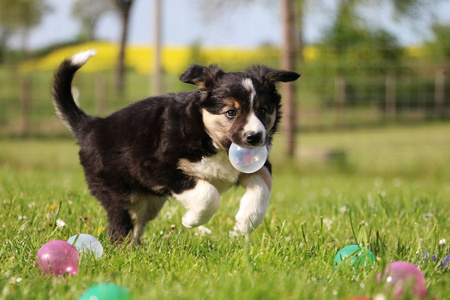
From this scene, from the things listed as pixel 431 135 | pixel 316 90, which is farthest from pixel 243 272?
pixel 316 90

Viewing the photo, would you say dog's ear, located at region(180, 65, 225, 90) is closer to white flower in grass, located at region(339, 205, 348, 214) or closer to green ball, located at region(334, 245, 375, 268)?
green ball, located at region(334, 245, 375, 268)

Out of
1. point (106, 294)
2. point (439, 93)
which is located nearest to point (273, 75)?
point (106, 294)

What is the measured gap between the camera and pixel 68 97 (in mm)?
4121

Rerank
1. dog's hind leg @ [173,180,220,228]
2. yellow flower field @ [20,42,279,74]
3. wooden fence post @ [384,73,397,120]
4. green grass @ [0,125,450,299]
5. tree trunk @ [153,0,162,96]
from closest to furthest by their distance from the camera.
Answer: green grass @ [0,125,450,299] → dog's hind leg @ [173,180,220,228] → tree trunk @ [153,0,162,96] → wooden fence post @ [384,73,397,120] → yellow flower field @ [20,42,279,74]

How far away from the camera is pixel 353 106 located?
12.9m

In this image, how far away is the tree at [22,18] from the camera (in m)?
14.2

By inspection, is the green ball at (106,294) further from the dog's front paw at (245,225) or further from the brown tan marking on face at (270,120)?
the brown tan marking on face at (270,120)

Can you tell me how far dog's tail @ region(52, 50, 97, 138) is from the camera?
401 centimetres

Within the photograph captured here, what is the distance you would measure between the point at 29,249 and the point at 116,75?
483 inches

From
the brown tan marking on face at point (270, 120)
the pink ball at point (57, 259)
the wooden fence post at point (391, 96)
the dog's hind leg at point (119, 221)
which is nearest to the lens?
the pink ball at point (57, 259)

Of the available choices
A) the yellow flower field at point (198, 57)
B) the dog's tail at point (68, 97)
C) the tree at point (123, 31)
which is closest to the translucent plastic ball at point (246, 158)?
the dog's tail at point (68, 97)

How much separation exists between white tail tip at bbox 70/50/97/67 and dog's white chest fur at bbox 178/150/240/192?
1.10 m

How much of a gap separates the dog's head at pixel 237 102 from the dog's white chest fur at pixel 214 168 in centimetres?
9

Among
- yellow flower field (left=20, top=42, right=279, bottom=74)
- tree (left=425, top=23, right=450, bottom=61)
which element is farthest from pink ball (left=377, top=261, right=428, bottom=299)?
tree (left=425, top=23, right=450, bottom=61)
